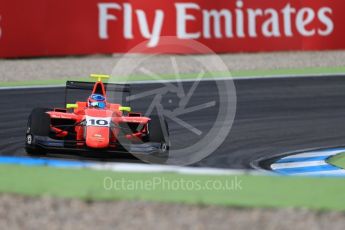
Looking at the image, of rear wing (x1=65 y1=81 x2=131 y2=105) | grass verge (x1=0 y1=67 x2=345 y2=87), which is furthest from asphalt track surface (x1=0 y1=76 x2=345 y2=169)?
grass verge (x1=0 y1=67 x2=345 y2=87)

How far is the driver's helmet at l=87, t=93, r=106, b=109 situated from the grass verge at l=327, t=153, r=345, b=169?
2.55 meters

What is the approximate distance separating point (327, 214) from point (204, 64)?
1282 centimetres

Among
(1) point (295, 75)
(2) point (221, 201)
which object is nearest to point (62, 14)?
(1) point (295, 75)

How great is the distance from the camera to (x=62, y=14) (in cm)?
1802

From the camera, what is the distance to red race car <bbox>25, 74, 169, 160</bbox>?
32.1 feet

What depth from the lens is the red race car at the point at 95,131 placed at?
9.80m

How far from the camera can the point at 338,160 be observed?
1034cm

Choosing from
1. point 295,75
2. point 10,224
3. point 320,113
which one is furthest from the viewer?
point 295,75

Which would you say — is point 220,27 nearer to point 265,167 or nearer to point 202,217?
point 265,167

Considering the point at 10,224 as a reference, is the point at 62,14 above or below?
above

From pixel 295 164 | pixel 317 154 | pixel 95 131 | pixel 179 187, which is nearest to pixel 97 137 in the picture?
pixel 95 131

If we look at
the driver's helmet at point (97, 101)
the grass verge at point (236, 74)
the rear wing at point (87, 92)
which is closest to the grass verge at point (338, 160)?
the rear wing at point (87, 92)

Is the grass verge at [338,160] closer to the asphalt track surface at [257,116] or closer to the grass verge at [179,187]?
the asphalt track surface at [257,116]

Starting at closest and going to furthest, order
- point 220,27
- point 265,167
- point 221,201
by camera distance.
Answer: point 221,201, point 265,167, point 220,27
